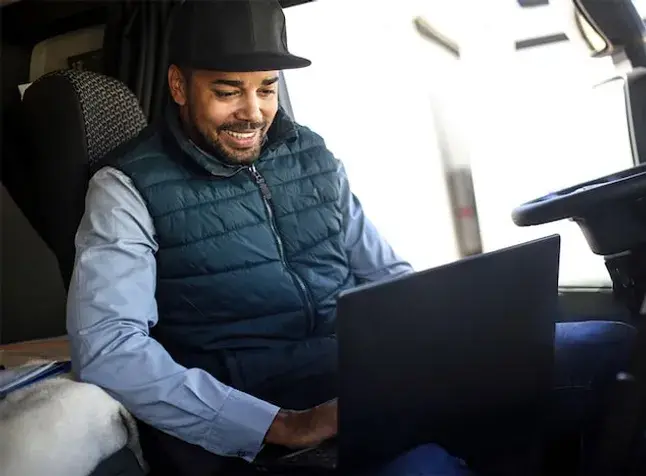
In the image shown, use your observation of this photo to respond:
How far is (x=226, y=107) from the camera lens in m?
1.33

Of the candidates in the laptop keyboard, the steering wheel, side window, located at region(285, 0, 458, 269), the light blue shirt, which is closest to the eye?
the light blue shirt

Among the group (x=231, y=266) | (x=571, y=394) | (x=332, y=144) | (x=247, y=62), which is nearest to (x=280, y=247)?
(x=231, y=266)

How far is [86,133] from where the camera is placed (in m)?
1.32

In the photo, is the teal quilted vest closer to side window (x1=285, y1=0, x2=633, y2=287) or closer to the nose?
the nose

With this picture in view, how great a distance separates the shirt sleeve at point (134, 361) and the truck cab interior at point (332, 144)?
106 mm

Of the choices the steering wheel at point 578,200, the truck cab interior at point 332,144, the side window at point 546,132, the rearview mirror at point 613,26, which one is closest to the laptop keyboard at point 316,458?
the truck cab interior at point 332,144

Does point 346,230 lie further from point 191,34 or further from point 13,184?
point 13,184

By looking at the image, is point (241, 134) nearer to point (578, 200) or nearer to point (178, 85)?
point (178, 85)

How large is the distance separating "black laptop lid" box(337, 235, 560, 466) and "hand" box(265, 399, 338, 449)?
0.52 feet

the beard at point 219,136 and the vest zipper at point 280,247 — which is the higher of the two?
the beard at point 219,136

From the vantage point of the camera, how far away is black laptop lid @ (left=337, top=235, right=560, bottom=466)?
0.81 metres

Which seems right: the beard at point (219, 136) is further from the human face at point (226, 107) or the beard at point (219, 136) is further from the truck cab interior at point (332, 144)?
the truck cab interior at point (332, 144)

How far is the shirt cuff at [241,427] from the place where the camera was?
3.64 ft

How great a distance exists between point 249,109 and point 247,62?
96mm
